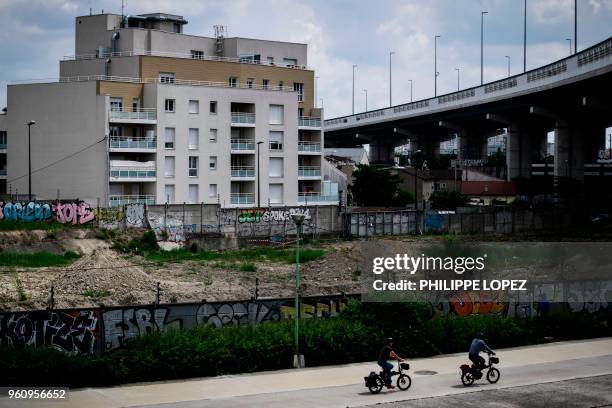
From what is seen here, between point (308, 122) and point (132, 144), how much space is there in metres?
20.3

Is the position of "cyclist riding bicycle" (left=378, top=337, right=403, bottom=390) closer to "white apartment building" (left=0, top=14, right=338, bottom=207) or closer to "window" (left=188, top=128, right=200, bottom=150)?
"white apartment building" (left=0, top=14, right=338, bottom=207)

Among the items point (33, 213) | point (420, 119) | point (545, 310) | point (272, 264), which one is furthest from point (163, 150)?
point (420, 119)

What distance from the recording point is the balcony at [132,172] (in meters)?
73.6

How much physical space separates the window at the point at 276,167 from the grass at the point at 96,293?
3989 cm

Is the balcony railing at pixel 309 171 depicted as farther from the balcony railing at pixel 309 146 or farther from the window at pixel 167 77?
the window at pixel 167 77

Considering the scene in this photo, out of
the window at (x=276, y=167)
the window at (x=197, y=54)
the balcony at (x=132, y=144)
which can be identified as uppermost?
the window at (x=197, y=54)

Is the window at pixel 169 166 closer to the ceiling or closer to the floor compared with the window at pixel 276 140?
closer to the floor

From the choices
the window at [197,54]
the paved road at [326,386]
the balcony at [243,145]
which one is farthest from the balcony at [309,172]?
the paved road at [326,386]

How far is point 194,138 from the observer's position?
7862 cm

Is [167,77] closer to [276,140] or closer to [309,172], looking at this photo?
[276,140]

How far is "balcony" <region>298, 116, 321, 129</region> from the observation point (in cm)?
8838

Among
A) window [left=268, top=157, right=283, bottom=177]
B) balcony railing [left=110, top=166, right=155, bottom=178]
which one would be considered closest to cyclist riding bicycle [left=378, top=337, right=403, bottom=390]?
balcony railing [left=110, top=166, right=155, bottom=178]

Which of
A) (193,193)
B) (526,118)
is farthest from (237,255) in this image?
(526,118)

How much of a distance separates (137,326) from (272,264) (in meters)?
27.9
